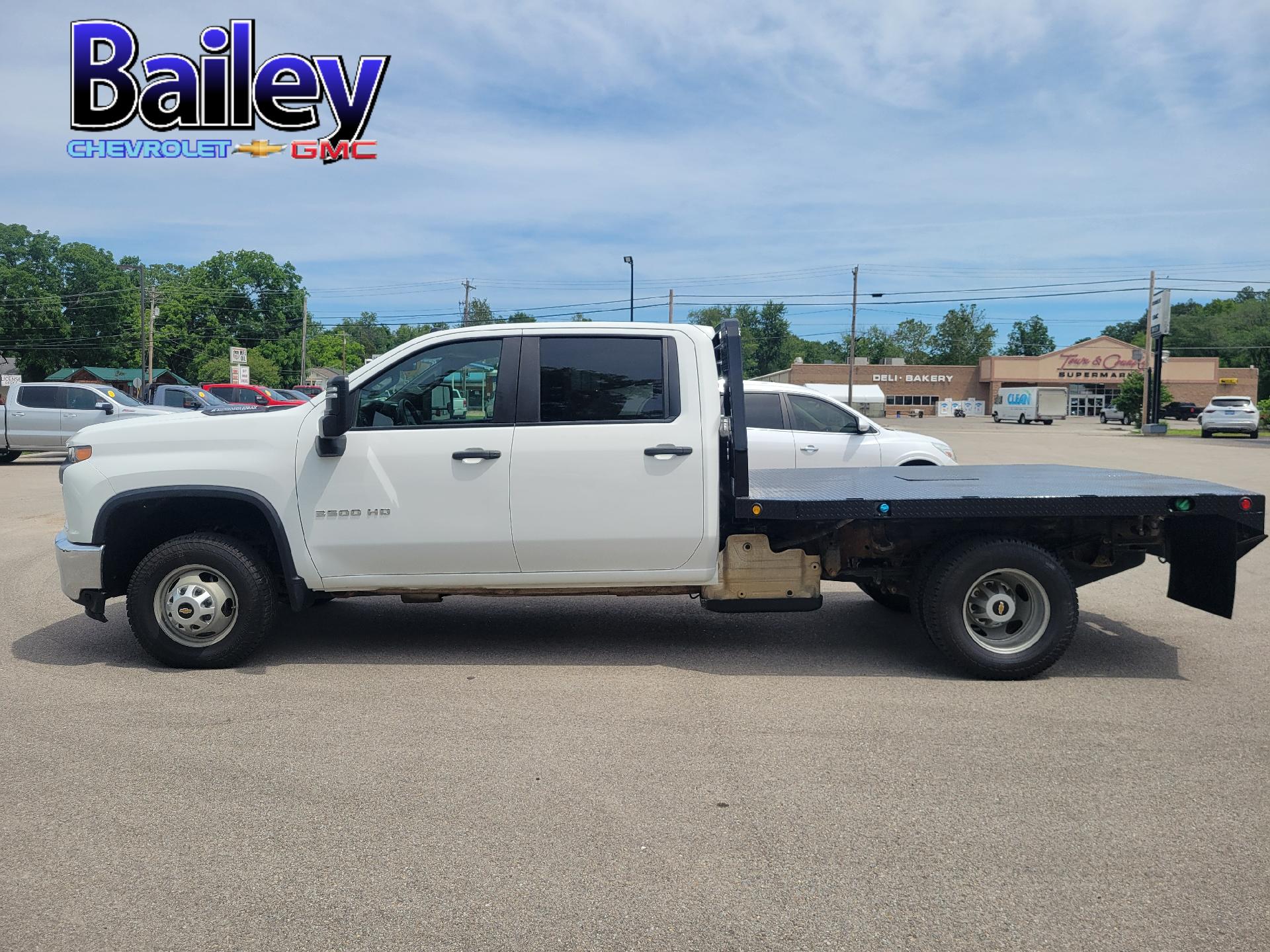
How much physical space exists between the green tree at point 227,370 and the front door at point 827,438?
80.8 meters

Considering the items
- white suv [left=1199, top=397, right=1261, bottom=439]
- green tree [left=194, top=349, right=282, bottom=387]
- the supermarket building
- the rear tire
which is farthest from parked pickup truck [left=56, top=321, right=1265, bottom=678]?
green tree [left=194, top=349, right=282, bottom=387]

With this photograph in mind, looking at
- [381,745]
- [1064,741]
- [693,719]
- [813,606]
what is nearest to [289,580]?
[381,745]

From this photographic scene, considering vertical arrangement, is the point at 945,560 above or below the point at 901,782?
above

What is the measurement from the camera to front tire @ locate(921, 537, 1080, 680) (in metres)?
5.71

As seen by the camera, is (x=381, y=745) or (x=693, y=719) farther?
(x=693, y=719)

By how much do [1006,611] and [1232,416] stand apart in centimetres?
3921

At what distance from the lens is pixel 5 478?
60.7 ft

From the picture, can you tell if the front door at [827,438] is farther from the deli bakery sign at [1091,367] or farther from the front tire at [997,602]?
the deli bakery sign at [1091,367]

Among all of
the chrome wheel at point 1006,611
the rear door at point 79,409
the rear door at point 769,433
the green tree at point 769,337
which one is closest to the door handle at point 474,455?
the chrome wheel at point 1006,611

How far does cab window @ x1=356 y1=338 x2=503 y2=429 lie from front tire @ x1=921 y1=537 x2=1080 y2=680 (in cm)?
278

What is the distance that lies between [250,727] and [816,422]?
8.19m

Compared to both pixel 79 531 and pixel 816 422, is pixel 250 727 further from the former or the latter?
pixel 816 422

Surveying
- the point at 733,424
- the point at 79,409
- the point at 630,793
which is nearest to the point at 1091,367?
the point at 79,409

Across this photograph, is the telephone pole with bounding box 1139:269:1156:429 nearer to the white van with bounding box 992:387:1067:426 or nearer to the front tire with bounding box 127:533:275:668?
the white van with bounding box 992:387:1067:426
